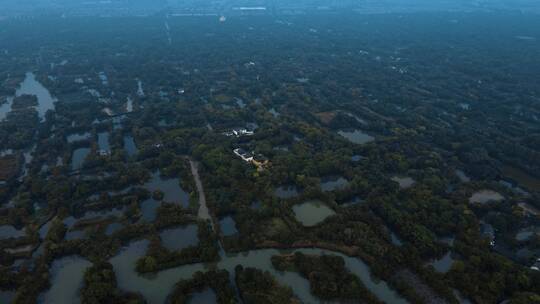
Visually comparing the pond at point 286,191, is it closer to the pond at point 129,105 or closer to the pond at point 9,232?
the pond at point 9,232

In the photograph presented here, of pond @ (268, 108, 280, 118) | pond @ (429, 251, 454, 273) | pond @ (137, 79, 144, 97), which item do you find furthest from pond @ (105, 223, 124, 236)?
pond @ (137, 79, 144, 97)

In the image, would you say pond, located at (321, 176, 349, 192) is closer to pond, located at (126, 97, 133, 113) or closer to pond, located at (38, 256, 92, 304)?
pond, located at (38, 256, 92, 304)

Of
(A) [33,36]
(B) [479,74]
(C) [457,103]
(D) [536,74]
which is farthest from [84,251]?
(A) [33,36]

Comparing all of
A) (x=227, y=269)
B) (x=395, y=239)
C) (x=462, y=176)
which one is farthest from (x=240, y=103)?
(x=227, y=269)

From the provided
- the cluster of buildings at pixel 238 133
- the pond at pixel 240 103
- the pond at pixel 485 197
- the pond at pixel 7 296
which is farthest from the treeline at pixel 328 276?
the pond at pixel 240 103

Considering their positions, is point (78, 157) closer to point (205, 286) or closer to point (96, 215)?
point (96, 215)

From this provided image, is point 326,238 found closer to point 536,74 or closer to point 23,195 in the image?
point 23,195
